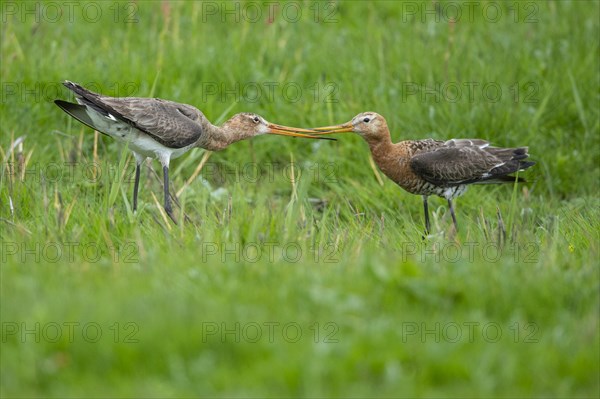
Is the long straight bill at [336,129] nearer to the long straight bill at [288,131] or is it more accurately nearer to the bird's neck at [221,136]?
the long straight bill at [288,131]

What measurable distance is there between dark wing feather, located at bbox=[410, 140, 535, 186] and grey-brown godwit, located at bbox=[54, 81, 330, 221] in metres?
1.80

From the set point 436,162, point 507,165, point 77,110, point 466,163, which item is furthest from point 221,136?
point 507,165

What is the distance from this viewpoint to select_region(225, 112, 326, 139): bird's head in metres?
7.76

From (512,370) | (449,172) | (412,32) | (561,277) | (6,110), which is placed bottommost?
(512,370)

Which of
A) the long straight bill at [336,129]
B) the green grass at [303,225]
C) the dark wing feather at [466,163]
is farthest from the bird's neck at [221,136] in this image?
the dark wing feather at [466,163]

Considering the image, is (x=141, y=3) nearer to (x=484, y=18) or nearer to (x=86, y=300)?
(x=484, y=18)

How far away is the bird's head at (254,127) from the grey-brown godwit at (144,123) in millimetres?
248

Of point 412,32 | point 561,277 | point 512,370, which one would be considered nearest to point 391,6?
point 412,32

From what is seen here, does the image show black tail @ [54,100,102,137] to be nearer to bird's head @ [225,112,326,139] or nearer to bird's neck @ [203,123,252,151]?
bird's neck @ [203,123,252,151]

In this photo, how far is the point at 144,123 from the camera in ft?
23.0

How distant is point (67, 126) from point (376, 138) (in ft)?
9.76

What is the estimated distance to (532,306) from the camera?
4461 mm

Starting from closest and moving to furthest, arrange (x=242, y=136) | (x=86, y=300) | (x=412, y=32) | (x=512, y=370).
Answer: (x=512, y=370)
(x=86, y=300)
(x=242, y=136)
(x=412, y=32)

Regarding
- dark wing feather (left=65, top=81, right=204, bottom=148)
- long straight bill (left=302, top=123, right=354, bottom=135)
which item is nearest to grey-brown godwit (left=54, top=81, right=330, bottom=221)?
dark wing feather (left=65, top=81, right=204, bottom=148)
